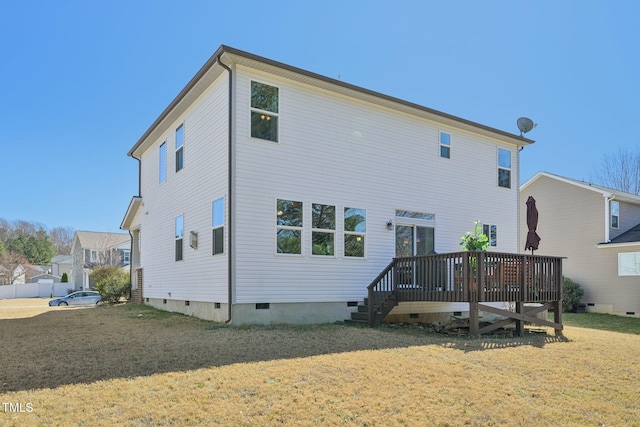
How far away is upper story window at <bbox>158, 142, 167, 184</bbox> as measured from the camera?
15141mm

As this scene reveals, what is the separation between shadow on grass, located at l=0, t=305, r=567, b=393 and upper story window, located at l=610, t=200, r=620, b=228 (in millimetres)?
13322

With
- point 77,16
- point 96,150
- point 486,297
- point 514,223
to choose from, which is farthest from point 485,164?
point 96,150

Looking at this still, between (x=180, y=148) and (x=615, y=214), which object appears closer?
(x=180, y=148)

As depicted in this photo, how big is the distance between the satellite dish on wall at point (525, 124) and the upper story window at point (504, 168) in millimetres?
879

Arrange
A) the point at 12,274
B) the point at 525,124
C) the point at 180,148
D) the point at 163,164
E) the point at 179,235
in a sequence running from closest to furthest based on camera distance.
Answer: the point at 179,235 < the point at 180,148 < the point at 163,164 < the point at 525,124 < the point at 12,274

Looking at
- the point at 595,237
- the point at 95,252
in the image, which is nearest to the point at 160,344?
the point at 595,237

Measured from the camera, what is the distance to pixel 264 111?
10.7 meters

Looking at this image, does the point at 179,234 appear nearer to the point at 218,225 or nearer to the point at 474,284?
the point at 218,225

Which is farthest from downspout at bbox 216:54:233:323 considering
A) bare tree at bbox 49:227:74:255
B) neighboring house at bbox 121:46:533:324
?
bare tree at bbox 49:227:74:255

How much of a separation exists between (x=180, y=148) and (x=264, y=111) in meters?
4.12

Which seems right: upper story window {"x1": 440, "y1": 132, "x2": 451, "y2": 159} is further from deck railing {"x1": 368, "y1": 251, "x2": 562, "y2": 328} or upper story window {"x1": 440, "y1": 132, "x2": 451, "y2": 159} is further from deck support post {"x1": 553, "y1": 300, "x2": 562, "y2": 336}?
deck support post {"x1": 553, "y1": 300, "x2": 562, "y2": 336}

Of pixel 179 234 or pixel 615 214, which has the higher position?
pixel 615 214

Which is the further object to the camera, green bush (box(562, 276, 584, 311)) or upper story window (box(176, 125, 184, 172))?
green bush (box(562, 276, 584, 311))

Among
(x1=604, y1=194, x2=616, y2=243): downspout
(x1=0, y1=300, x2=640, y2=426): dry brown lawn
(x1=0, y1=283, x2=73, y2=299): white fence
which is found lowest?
(x1=0, y1=283, x2=73, y2=299): white fence
